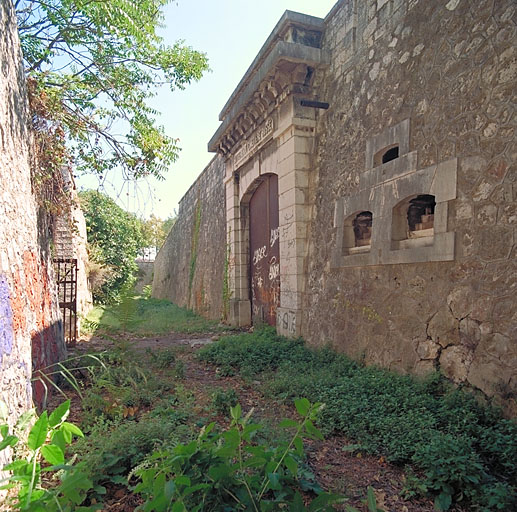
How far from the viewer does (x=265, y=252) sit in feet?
24.8

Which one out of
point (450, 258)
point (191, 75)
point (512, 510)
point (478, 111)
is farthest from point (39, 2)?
point (512, 510)

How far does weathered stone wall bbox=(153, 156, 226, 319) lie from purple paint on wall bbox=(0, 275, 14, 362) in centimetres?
692

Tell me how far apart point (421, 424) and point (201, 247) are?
10641mm

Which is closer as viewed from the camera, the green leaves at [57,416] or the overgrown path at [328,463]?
the green leaves at [57,416]

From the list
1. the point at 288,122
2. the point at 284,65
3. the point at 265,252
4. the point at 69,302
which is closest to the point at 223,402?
the point at 69,302

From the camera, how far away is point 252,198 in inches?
331

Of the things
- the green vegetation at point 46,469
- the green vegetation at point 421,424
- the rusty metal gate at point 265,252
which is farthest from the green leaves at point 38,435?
the rusty metal gate at point 265,252

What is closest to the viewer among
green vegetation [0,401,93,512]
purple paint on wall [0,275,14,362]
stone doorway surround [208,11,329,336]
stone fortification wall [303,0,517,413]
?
green vegetation [0,401,93,512]

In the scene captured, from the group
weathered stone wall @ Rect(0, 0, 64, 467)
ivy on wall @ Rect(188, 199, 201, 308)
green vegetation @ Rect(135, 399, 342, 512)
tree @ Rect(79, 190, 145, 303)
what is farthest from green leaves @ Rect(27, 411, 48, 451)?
ivy on wall @ Rect(188, 199, 201, 308)

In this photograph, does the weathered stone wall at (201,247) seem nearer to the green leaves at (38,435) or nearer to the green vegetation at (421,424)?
the green vegetation at (421,424)

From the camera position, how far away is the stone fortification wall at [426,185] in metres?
2.99

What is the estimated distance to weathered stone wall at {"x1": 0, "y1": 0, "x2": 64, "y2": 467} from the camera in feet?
8.25

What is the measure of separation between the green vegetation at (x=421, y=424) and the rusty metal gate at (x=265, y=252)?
261 cm

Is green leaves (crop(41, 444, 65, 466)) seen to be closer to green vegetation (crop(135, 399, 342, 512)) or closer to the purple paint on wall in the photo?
green vegetation (crop(135, 399, 342, 512))
